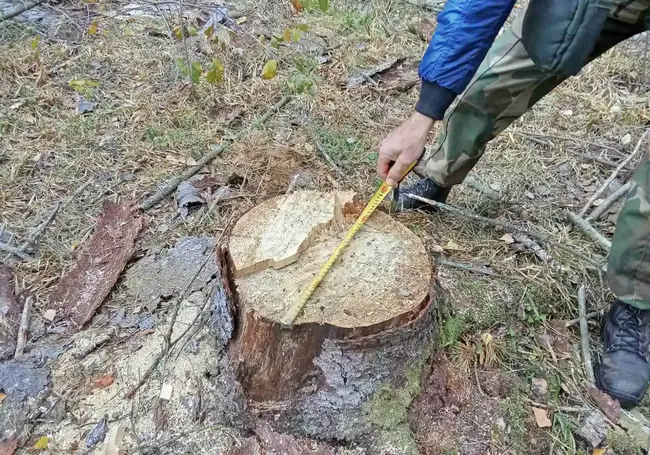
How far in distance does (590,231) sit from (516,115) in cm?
73

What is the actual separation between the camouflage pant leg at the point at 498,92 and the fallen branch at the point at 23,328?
75.2 inches

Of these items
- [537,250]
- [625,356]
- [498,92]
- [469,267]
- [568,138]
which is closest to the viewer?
[625,356]

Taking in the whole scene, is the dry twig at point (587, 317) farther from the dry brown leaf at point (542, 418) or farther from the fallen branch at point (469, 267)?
the dry brown leaf at point (542, 418)

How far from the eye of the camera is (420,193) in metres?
2.74

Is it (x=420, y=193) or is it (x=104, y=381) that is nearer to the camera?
(x=104, y=381)

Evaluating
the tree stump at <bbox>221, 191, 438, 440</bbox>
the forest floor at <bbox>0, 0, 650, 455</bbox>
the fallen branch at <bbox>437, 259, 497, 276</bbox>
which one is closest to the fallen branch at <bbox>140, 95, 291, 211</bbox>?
the forest floor at <bbox>0, 0, 650, 455</bbox>

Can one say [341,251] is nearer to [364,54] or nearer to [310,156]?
[310,156]

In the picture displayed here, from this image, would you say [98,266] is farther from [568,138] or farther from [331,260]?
[568,138]

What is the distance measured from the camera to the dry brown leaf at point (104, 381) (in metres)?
2.04

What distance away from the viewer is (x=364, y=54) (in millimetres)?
4230

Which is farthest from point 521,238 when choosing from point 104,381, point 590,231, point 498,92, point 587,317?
point 104,381

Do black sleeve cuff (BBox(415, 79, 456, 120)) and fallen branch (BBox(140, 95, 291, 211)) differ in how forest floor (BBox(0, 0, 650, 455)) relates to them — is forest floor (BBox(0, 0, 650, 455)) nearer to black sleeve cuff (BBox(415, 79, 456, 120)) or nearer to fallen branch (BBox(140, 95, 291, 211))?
fallen branch (BBox(140, 95, 291, 211))

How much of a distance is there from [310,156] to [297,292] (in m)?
1.58

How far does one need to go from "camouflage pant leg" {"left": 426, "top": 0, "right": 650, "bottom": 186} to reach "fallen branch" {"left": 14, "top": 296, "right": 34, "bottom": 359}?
1.91 m
